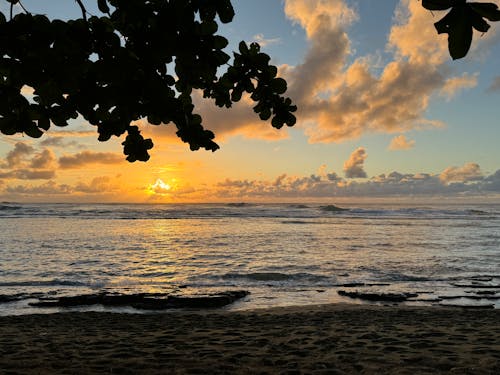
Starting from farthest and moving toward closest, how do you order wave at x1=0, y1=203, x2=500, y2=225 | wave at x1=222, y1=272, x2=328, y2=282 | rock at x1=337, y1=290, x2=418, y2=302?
wave at x1=0, y1=203, x2=500, y2=225
wave at x1=222, y1=272, x2=328, y2=282
rock at x1=337, y1=290, x2=418, y2=302

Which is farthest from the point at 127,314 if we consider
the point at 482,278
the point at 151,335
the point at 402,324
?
the point at 482,278

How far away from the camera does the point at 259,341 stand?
664 cm

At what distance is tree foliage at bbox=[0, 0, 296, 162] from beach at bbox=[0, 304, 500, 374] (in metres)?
3.58

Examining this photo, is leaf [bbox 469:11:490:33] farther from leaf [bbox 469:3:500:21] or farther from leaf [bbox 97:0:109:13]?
leaf [bbox 97:0:109:13]

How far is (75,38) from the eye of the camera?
203 cm

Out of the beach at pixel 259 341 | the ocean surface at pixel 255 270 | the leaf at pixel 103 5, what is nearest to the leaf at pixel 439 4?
the leaf at pixel 103 5

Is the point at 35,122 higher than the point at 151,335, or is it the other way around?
the point at 35,122

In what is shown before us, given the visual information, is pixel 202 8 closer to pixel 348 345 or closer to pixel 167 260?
pixel 348 345

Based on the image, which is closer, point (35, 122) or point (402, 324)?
point (35, 122)

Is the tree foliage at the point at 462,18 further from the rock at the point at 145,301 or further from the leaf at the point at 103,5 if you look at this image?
the rock at the point at 145,301

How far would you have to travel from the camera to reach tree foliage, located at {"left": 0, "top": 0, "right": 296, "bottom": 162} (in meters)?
1.98

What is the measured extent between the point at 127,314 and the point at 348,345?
5122 mm

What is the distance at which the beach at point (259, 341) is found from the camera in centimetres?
521

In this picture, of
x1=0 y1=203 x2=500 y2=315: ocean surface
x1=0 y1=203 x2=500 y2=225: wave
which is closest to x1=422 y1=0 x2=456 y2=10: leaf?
x1=0 y1=203 x2=500 y2=315: ocean surface
